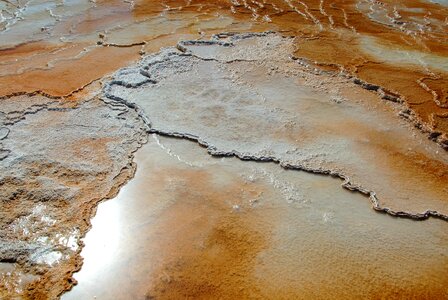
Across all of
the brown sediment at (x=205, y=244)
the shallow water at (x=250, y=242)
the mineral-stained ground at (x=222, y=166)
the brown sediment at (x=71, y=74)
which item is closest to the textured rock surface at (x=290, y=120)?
the mineral-stained ground at (x=222, y=166)

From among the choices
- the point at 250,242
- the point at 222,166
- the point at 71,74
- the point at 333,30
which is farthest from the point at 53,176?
the point at 333,30

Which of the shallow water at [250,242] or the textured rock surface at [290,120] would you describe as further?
the textured rock surface at [290,120]

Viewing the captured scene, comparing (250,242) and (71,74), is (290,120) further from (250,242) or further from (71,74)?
(71,74)

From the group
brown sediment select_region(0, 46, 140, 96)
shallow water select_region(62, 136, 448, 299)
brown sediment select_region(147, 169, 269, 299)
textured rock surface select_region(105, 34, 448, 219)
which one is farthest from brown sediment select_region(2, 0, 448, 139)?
brown sediment select_region(147, 169, 269, 299)

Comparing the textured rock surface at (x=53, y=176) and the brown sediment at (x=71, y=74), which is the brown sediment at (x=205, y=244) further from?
the brown sediment at (x=71, y=74)

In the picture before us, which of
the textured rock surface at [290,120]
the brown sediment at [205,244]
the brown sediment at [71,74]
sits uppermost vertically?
the textured rock surface at [290,120]

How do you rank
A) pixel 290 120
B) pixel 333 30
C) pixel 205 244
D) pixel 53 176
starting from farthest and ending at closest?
pixel 333 30 < pixel 290 120 < pixel 53 176 < pixel 205 244

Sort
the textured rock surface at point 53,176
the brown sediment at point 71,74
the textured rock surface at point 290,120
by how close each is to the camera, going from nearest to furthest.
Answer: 1. the textured rock surface at point 53,176
2. the textured rock surface at point 290,120
3. the brown sediment at point 71,74
